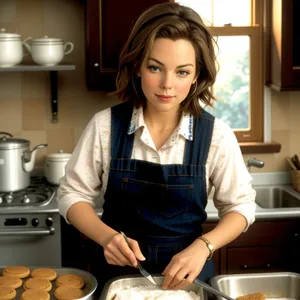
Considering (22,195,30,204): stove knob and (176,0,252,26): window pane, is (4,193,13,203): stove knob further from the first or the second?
(176,0,252,26): window pane

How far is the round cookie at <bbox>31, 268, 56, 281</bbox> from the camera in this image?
6.29 feet

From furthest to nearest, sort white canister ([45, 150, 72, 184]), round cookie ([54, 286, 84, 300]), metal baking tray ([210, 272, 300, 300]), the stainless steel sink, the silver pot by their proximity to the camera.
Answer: the stainless steel sink, white canister ([45, 150, 72, 184]), the silver pot, metal baking tray ([210, 272, 300, 300]), round cookie ([54, 286, 84, 300])

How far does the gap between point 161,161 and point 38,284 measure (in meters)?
0.55

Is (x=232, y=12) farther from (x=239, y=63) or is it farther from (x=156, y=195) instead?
(x=156, y=195)

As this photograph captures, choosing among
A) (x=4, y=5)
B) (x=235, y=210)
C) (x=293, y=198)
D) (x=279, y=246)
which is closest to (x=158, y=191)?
(x=235, y=210)

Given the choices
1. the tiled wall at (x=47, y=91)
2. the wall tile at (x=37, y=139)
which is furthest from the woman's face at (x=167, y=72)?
the wall tile at (x=37, y=139)

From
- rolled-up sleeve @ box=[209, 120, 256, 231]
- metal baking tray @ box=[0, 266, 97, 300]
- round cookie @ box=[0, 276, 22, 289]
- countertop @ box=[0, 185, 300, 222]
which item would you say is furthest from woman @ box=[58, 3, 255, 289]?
countertop @ box=[0, 185, 300, 222]

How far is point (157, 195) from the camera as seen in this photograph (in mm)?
2146

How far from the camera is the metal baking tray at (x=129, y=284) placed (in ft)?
5.98

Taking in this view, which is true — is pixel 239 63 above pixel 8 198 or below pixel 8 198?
above

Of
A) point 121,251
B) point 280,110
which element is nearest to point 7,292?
point 121,251

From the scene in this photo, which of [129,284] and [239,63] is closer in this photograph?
[129,284]

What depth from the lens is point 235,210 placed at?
2088 mm

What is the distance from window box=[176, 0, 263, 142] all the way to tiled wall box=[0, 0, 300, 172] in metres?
0.15
